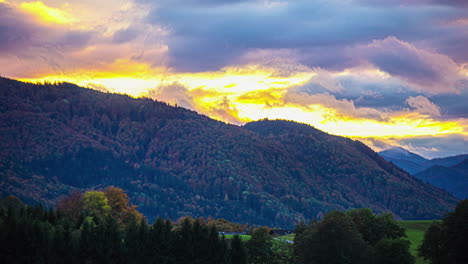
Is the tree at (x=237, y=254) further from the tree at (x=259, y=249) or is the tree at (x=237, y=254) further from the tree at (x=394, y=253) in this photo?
the tree at (x=394, y=253)

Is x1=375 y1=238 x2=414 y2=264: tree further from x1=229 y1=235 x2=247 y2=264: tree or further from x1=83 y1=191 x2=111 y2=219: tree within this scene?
x1=83 y1=191 x2=111 y2=219: tree

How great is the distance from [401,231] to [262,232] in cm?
3420

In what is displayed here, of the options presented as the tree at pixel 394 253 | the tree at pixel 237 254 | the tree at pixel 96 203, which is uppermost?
the tree at pixel 96 203

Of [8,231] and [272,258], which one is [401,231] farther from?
[8,231]

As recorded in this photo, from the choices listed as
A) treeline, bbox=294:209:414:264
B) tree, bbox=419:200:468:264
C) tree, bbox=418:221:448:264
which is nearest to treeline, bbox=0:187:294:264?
treeline, bbox=294:209:414:264

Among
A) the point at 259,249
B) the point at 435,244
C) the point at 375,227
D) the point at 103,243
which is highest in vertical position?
the point at 375,227

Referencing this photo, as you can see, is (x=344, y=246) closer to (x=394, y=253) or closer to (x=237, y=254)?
(x=394, y=253)

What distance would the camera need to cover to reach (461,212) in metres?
122

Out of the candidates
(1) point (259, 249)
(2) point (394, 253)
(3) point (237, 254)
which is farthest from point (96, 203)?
(2) point (394, 253)

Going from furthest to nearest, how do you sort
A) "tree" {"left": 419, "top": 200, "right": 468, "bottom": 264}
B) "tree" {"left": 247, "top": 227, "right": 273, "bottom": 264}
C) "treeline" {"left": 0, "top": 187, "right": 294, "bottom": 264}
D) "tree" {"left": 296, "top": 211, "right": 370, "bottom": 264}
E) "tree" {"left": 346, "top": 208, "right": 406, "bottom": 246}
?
"tree" {"left": 247, "top": 227, "right": 273, "bottom": 264}
"tree" {"left": 346, "top": 208, "right": 406, "bottom": 246}
"tree" {"left": 296, "top": 211, "right": 370, "bottom": 264}
"treeline" {"left": 0, "top": 187, "right": 294, "bottom": 264}
"tree" {"left": 419, "top": 200, "right": 468, "bottom": 264}

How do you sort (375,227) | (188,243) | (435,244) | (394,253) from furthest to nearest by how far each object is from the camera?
(375,227) < (435,244) < (188,243) < (394,253)

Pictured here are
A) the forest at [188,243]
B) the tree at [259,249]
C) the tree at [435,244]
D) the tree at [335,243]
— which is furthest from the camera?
the tree at [259,249]

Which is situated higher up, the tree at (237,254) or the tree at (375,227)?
the tree at (375,227)

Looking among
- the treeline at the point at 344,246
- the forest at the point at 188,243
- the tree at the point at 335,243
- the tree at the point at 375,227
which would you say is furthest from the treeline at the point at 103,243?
the tree at the point at 375,227
